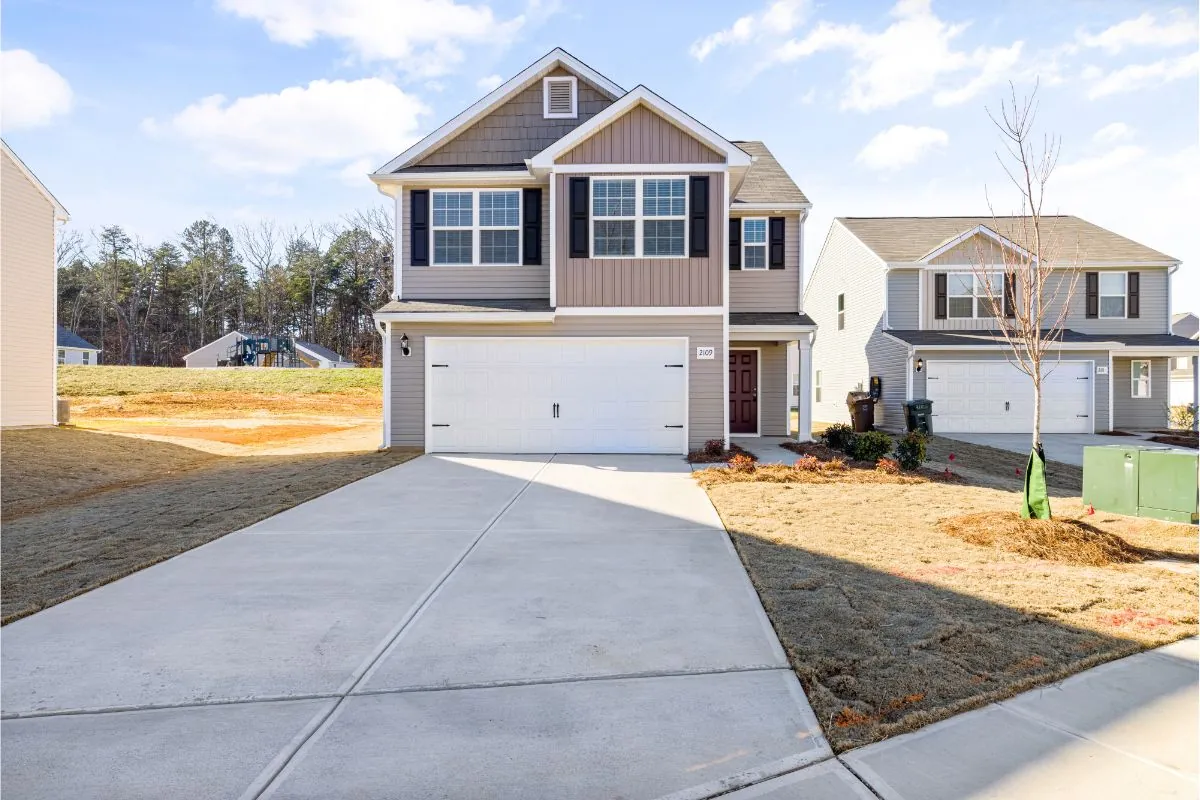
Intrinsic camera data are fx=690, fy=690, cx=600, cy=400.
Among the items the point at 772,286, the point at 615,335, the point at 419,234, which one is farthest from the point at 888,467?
the point at 419,234

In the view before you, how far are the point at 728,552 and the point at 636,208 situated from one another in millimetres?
8455

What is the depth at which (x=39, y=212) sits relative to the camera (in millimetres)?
17641

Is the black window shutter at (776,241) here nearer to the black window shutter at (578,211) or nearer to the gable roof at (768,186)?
the gable roof at (768,186)

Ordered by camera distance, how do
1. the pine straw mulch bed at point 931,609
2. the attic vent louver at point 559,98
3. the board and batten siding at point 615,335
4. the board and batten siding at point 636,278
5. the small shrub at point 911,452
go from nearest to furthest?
the pine straw mulch bed at point 931,609, the small shrub at point 911,452, the board and batten siding at point 636,278, the board and batten siding at point 615,335, the attic vent louver at point 559,98

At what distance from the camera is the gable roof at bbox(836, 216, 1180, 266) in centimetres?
2034

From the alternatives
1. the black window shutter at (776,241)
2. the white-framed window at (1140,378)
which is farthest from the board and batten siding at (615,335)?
the white-framed window at (1140,378)

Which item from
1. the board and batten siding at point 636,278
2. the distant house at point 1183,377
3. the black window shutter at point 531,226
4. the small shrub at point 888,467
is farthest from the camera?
the distant house at point 1183,377

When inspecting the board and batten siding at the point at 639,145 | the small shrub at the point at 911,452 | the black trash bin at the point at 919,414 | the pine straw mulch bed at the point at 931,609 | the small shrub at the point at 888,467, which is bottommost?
the pine straw mulch bed at the point at 931,609

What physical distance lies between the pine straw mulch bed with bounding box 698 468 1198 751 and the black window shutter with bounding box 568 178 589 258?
22.7 feet

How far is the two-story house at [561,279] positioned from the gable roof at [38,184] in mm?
10147

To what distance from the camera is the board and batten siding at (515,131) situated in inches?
560

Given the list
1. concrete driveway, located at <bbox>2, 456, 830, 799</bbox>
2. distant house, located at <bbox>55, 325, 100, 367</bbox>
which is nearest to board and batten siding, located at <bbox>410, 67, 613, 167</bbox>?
concrete driveway, located at <bbox>2, 456, 830, 799</bbox>

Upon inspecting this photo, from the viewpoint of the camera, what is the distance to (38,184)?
1744cm

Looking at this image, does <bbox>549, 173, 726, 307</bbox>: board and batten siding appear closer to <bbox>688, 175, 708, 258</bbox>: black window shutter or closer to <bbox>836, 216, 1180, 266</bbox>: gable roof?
<bbox>688, 175, 708, 258</bbox>: black window shutter
